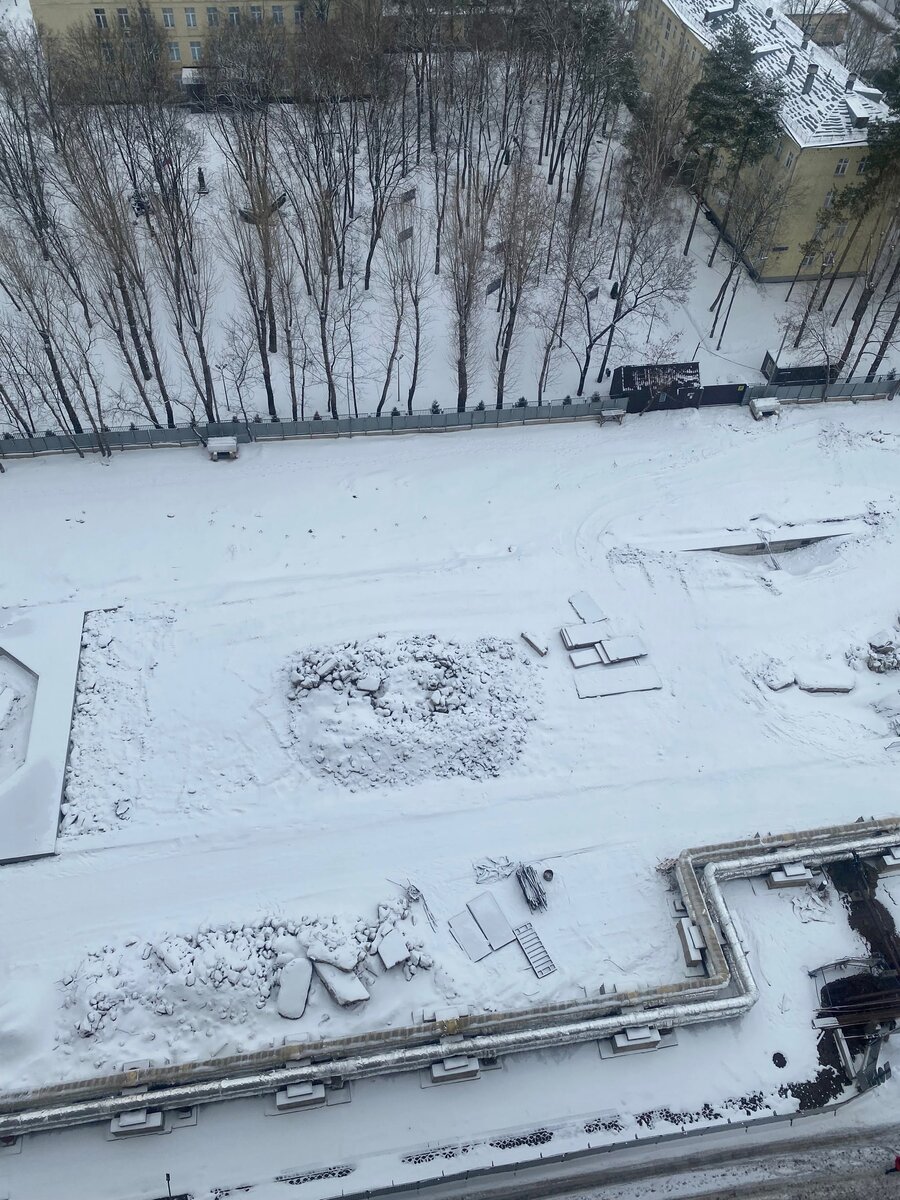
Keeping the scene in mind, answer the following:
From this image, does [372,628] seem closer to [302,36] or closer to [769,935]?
[769,935]

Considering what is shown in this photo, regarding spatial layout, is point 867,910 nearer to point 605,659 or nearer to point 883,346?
point 605,659

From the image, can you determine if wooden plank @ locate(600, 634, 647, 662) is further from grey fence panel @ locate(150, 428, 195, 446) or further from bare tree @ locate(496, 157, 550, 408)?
grey fence panel @ locate(150, 428, 195, 446)

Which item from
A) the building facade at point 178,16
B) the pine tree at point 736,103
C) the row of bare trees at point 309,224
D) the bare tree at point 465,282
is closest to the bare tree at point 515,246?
the row of bare trees at point 309,224

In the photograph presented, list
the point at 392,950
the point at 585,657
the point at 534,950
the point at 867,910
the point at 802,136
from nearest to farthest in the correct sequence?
the point at 392,950, the point at 534,950, the point at 867,910, the point at 585,657, the point at 802,136

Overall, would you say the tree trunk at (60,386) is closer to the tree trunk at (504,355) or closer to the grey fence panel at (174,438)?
the grey fence panel at (174,438)

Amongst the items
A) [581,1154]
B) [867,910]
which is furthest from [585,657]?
[581,1154]

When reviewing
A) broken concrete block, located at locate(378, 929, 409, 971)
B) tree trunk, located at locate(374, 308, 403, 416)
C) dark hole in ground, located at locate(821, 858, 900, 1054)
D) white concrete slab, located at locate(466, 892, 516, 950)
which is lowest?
dark hole in ground, located at locate(821, 858, 900, 1054)

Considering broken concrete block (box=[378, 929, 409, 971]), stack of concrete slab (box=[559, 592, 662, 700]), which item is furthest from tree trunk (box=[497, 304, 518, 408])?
broken concrete block (box=[378, 929, 409, 971])
